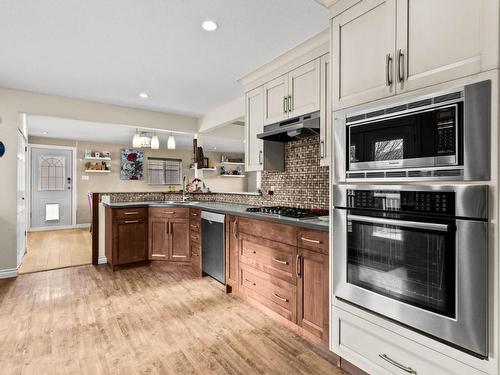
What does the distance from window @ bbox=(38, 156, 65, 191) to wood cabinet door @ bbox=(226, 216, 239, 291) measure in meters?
6.27

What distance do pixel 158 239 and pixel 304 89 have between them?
274cm

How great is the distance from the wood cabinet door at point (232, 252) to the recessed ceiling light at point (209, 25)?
167cm

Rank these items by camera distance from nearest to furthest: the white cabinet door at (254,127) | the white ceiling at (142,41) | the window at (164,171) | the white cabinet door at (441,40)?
the white cabinet door at (441,40)
the white ceiling at (142,41)
the white cabinet door at (254,127)
the window at (164,171)

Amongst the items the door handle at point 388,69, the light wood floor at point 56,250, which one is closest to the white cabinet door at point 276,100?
the door handle at point 388,69

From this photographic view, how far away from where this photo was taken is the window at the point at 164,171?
8.26 metres

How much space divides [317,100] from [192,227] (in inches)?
88.3

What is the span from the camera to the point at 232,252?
2902mm

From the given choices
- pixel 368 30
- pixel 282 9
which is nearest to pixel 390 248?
pixel 368 30

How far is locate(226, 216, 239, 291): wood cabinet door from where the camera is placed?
9.30 feet

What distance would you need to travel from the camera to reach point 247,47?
8.47 ft

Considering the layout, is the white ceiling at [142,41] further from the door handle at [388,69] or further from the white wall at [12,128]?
the door handle at [388,69]

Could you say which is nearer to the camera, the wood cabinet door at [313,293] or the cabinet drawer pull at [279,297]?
the wood cabinet door at [313,293]

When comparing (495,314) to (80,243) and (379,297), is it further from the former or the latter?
(80,243)

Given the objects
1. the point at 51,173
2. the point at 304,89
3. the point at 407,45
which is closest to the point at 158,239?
the point at 304,89
